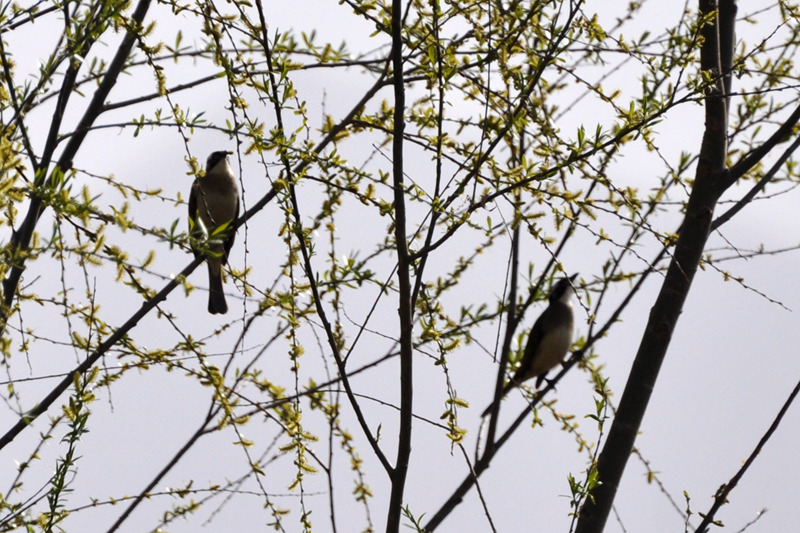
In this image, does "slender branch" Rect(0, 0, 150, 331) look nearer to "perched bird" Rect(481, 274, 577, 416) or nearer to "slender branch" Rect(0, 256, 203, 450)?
"slender branch" Rect(0, 256, 203, 450)

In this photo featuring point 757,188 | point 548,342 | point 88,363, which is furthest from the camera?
point 548,342

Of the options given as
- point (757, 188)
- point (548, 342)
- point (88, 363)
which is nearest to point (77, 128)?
point (88, 363)

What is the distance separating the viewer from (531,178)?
262 cm

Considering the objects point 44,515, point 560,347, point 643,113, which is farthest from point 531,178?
point 560,347

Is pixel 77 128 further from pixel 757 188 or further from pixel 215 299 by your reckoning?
pixel 215 299

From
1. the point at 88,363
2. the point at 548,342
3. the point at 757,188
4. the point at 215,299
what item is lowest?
the point at 88,363

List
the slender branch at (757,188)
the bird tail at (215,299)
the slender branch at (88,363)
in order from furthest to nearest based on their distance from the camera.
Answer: the bird tail at (215,299)
the slender branch at (757,188)
the slender branch at (88,363)

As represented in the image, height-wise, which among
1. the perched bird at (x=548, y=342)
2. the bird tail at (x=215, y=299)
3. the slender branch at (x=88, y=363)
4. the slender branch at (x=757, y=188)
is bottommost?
the slender branch at (x=88, y=363)

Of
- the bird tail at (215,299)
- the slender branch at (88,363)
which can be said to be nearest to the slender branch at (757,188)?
the slender branch at (88,363)

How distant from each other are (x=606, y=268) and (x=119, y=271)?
1912 millimetres

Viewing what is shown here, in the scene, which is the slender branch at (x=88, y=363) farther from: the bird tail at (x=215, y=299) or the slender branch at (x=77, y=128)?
the bird tail at (x=215, y=299)

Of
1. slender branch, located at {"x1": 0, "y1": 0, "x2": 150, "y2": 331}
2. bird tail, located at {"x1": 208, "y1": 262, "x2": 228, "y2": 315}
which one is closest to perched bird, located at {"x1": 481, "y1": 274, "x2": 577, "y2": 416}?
bird tail, located at {"x1": 208, "y1": 262, "x2": 228, "y2": 315}

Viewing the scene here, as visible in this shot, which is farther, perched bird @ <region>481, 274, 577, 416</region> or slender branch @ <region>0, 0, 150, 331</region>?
perched bird @ <region>481, 274, 577, 416</region>

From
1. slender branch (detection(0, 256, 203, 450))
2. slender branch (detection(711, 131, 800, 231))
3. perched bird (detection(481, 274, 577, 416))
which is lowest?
slender branch (detection(0, 256, 203, 450))
